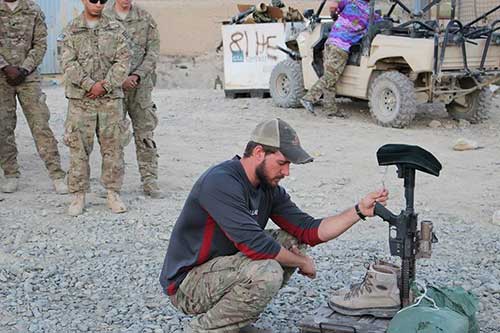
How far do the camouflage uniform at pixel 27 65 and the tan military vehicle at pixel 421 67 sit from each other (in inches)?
192

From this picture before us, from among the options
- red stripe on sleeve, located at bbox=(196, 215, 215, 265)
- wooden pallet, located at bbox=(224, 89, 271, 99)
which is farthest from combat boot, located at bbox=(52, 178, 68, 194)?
wooden pallet, located at bbox=(224, 89, 271, 99)

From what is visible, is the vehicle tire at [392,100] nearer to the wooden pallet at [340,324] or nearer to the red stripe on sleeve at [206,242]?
the wooden pallet at [340,324]

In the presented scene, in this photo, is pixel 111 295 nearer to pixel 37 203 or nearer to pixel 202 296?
pixel 202 296

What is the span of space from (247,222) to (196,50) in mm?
15919

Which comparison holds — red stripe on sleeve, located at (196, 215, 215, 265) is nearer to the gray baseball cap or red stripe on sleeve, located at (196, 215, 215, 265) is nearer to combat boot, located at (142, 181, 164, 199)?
the gray baseball cap

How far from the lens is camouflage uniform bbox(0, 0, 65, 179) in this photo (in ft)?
23.9

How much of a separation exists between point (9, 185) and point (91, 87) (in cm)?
161

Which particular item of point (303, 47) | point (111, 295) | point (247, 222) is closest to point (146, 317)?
point (111, 295)

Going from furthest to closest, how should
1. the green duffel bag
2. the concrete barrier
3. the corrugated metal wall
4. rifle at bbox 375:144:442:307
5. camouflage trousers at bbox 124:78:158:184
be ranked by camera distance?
the concrete barrier → the corrugated metal wall → camouflage trousers at bbox 124:78:158:184 → rifle at bbox 375:144:442:307 → the green duffel bag

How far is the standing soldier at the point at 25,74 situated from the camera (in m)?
7.26

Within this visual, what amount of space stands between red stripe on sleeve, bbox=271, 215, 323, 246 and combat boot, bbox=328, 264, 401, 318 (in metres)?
0.33

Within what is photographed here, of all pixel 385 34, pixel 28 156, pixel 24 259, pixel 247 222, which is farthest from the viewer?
pixel 385 34

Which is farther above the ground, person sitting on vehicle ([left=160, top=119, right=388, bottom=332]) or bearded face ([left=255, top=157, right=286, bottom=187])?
bearded face ([left=255, top=157, right=286, bottom=187])

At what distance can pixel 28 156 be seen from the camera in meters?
9.24
